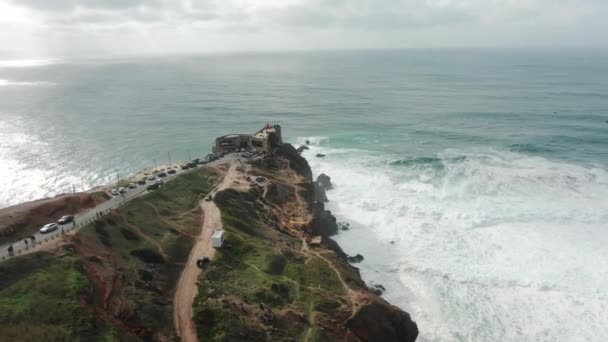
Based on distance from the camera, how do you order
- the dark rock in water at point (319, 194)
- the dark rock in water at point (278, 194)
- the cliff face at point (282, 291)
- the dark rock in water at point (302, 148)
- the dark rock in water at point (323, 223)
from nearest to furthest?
the cliff face at point (282, 291), the dark rock in water at point (323, 223), the dark rock in water at point (278, 194), the dark rock in water at point (319, 194), the dark rock in water at point (302, 148)

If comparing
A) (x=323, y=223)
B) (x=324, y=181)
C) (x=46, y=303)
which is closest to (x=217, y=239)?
(x=46, y=303)

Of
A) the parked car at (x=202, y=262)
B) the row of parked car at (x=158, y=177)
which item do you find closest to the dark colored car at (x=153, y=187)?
the row of parked car at (x=158, y=177)

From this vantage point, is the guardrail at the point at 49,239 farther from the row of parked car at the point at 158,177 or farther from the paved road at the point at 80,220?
the row of parked car at the point at 158,177

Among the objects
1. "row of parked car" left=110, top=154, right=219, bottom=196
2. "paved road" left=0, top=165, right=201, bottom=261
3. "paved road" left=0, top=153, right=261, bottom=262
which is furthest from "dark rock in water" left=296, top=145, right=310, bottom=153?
"paved road" left=0, top=165, right=201, bottom=261

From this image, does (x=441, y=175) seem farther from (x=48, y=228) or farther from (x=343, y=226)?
(x=48, y=228)

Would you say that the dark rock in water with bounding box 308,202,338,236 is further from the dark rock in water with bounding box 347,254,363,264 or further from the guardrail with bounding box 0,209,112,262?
the guardrail with bounding box 0,209,112,262

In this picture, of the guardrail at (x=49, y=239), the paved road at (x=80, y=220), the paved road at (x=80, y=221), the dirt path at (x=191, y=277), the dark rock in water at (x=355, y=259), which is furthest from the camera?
the dark rock in water at (x=355, y=259)
